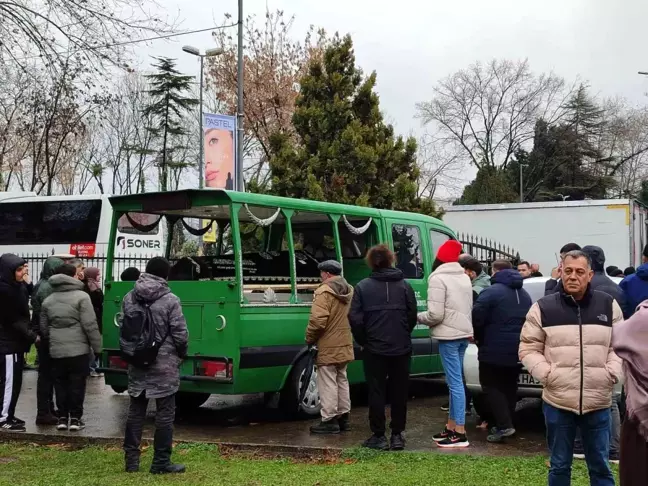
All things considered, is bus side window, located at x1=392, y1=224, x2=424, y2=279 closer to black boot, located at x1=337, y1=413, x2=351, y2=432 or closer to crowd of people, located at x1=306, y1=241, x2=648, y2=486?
crowd of people, located at x1=306, y1=241, x2=648, y2=486

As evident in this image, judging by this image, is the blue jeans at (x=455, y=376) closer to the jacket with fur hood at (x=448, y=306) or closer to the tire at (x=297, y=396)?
the jacket with fur hood at (x=448, y=306)

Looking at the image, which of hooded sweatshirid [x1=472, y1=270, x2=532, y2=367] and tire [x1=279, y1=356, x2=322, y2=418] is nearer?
hooded sweatshirid [x1=472, y1=270, x2=532, y2=367]

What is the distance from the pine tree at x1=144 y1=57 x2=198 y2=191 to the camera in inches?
1714

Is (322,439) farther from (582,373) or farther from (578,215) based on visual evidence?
(578,215)

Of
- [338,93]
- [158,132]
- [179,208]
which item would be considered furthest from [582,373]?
[158,132]

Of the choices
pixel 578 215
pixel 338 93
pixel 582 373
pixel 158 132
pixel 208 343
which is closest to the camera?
pixel 582 373

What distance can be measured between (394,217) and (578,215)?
11162mm

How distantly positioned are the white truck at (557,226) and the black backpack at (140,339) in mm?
14426

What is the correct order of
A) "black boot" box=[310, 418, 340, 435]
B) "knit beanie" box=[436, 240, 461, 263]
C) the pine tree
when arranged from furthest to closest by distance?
the pine tree < "black boot" box=[310, 418, 340, 435] < "knit beanie" box=[436, 240, 461, 263]

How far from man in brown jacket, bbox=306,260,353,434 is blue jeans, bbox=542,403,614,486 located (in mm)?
3222

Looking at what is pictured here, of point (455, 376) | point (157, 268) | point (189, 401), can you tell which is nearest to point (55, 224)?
point (189, 401)

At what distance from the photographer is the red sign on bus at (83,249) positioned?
22125 mm

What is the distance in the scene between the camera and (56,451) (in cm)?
744

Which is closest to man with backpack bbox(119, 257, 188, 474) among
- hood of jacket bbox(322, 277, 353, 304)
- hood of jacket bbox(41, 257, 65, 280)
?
hood of jacket bbox(322, 277, 353, 304)
